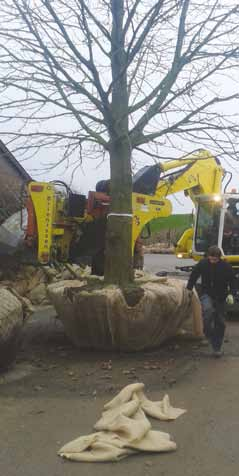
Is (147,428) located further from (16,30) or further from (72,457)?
(16,30)

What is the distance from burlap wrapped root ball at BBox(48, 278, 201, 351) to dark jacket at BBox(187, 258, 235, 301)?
431 millimetres

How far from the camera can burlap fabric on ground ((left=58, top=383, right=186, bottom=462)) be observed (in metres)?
4.24

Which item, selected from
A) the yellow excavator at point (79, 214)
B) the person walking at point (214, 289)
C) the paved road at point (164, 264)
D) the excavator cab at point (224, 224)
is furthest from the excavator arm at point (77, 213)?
the paved road at point (164, 264)

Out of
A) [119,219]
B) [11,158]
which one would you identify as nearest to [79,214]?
[119,219]

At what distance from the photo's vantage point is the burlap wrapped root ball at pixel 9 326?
6.29m

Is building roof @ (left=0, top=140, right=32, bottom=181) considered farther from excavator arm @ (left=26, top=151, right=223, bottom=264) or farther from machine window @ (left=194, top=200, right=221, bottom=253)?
machine window @ (left=194, top=200, right=221, bottom=253)

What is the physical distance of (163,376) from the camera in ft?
21.1

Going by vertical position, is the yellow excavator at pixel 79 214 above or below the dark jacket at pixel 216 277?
above

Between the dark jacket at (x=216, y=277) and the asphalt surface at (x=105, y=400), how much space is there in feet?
2.62

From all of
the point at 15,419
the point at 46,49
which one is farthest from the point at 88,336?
the point at 46,49

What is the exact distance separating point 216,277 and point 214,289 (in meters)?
0.17

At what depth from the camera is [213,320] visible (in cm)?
767

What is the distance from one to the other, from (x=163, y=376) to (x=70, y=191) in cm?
369

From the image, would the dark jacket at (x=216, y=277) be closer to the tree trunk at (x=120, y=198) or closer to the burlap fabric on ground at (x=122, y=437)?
the tree trunk at (x=120, y=198)
